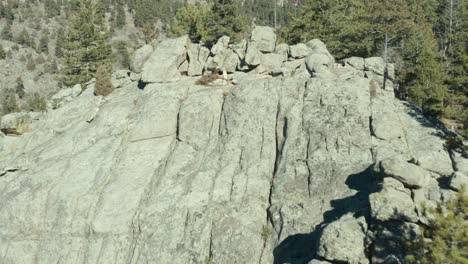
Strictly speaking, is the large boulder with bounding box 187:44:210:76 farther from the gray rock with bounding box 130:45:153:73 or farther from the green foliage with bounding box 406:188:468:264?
the green foliage with bounding box 406:188:468:264

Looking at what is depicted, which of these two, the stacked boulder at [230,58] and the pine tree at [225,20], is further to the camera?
the pine tree at [225,20]

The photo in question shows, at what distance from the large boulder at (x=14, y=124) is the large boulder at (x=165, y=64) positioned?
42.9 ft

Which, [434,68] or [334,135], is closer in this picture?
[334,135]

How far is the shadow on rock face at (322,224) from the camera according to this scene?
2678 centimetres

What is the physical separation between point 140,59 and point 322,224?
30518 millimetres

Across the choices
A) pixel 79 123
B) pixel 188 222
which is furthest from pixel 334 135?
pixel 79 123

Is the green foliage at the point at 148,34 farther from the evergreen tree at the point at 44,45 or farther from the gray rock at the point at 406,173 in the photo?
the evergreen tree at the point at 44,45

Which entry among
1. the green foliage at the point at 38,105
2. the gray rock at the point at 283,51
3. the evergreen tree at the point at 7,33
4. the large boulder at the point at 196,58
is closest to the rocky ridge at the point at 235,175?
the large boulder at the point at 196,58

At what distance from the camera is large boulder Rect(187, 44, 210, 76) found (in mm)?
45312

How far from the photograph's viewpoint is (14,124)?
44.3 metres

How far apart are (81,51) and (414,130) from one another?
5351 cm

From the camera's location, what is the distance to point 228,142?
34.6m

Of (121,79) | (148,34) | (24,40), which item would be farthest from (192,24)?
(24,40)

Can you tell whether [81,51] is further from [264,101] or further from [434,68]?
[434,68]
